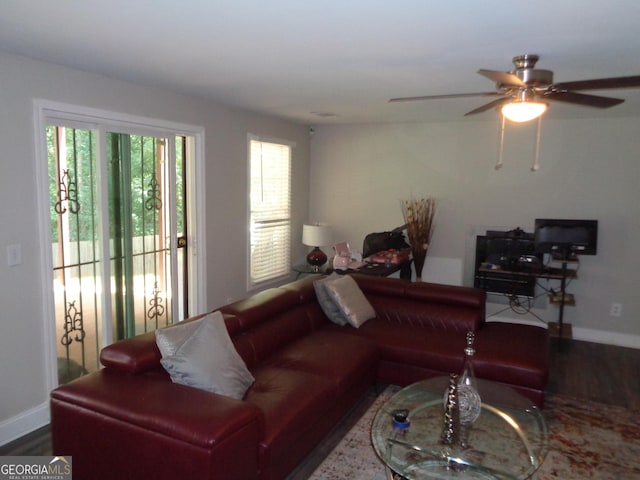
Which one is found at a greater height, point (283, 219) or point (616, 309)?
point (283, 219)

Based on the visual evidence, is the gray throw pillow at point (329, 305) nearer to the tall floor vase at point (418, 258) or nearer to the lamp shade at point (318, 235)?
the lamp shade at point (318, 235)

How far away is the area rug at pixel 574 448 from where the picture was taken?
2631mm

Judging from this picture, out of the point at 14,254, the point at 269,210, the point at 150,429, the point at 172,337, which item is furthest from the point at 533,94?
the point at 269,210

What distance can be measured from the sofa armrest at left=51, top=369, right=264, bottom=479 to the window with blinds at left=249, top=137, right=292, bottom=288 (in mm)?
3061

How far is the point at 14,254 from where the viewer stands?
287 cm

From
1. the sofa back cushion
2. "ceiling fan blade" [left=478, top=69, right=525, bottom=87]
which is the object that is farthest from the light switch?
"ceiling fan blade" [left=478, top=69, right=525, bottom=87]

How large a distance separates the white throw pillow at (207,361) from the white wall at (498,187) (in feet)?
11.8

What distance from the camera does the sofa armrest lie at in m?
1.90

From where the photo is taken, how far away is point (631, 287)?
4.80m

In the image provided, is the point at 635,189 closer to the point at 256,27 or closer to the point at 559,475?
the point at 559,475

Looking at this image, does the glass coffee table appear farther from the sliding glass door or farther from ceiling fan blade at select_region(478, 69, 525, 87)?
the sliding glass door

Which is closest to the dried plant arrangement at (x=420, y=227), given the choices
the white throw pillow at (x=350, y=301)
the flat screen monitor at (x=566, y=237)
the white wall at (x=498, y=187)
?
the white wall at (x=498, y=187)

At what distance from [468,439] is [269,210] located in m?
3.69

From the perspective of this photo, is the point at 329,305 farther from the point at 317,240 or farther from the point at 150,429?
the point at 150,429
